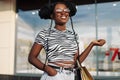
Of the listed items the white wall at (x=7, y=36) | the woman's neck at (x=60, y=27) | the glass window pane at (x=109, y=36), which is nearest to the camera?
the woman's neck at (x=60, y=27)

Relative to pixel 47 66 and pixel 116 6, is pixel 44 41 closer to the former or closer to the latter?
pixel 47 66

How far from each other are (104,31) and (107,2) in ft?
2.67

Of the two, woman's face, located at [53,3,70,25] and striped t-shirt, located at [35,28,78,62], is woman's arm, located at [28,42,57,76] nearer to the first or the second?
striped t-shirt, located at [35,28,78,62]

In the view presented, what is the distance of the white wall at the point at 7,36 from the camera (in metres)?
9.02

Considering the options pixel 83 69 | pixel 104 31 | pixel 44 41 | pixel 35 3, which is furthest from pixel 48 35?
pixel 35 3

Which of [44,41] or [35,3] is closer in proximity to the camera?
[44,41]

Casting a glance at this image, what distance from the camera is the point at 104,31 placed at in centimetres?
802

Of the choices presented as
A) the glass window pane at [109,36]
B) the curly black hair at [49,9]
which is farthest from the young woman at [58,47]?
the glass window pane at [109,36]

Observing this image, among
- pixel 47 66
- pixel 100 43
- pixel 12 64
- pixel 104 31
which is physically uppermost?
pixel 100 43

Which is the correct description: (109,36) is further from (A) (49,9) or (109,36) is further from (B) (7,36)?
(A) (49,9)

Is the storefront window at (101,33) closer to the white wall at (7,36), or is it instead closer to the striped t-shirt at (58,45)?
the white wall at (7,36)

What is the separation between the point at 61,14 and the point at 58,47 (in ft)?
0.88

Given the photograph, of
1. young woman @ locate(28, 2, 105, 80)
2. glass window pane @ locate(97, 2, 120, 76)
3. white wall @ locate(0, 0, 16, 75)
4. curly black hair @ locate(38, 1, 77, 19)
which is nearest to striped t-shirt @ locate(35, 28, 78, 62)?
young woman @ locate(28, 2, 105, 80)

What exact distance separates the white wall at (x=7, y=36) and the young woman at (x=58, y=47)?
22.3 feet
